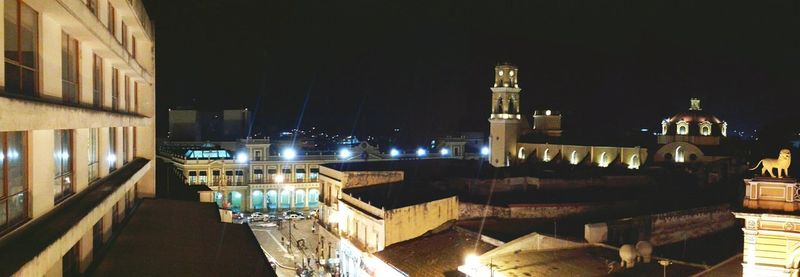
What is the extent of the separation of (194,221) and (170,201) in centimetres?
244

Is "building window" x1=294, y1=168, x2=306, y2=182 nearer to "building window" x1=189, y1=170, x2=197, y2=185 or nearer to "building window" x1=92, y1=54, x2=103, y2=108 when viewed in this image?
"building window" x1=189, y1=170, x2=197, y2=185

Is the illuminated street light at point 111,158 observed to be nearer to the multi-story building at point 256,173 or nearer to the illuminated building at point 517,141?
the multi-story building at point 256,173

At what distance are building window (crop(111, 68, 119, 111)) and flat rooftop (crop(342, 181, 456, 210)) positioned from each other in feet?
49.8

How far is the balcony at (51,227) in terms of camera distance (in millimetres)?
4578

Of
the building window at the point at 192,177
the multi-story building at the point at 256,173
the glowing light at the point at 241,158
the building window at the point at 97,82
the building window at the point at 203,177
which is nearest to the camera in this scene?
the building window at the point at 97,82

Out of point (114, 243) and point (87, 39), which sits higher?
point (87, 39)

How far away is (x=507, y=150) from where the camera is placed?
50.4 meters

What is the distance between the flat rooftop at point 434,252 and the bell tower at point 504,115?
24.7 meters

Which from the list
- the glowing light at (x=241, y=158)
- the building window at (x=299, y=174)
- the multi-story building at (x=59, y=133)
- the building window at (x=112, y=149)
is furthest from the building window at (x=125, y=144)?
the building window at (x=299, y=174)

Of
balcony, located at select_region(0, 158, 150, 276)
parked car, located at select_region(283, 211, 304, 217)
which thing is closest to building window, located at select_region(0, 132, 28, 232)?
balcony, located at select_region(0, 158, 150, 276)

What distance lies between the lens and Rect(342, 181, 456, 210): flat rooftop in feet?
87.0

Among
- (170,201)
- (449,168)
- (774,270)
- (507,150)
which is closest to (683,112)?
(507,150)

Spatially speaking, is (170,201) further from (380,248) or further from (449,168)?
(449,168)

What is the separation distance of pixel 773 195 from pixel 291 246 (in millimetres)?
25281
